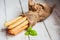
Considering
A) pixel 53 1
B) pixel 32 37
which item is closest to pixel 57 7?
pixel 53 1

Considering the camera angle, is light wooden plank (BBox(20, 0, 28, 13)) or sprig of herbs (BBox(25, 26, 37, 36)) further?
light wooden plank (BBox(20, 0, 28, 13))

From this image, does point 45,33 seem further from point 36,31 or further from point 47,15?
point 47,15

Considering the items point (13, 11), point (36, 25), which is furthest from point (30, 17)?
point (13, 11)

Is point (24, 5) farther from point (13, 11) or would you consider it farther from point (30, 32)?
point (30, 32)

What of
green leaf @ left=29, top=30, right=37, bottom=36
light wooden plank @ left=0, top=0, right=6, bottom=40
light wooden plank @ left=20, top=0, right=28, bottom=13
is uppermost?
light wooden plank @ left=20, top=0, right=28, bottom=13

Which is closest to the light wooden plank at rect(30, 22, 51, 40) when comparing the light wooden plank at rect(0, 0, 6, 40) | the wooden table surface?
the wooden table surface

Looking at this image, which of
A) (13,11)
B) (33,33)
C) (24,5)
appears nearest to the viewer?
(33,33)

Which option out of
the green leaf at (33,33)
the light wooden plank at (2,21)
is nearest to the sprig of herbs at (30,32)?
the green leaf at (33,33)

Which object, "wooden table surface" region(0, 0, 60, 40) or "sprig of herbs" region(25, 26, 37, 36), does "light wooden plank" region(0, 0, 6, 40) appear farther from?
"sprig of herbs" region(25, 26, 37, 36)
